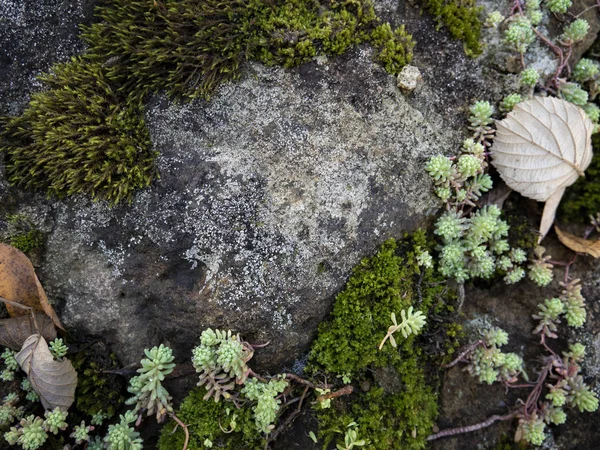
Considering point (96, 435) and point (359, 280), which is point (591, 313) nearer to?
point (359, 280)

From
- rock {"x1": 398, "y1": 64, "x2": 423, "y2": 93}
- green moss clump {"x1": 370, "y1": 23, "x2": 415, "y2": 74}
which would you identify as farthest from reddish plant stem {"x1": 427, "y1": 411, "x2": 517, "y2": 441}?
green moss clump {"x1": 370, "y1": 23, "x2": 415, "y2": 74}

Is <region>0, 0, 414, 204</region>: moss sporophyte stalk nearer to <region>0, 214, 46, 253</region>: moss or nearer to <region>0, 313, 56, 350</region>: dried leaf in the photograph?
<region>0, 214, 46, 253</region>: moss

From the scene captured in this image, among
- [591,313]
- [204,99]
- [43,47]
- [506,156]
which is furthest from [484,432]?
[43,47]

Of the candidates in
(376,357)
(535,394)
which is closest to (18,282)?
(376,357)

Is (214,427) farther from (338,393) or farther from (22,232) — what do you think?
(22,232)

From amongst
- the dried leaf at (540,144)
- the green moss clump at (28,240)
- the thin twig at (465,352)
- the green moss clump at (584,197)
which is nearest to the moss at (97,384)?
the green moss clump at (28,240)

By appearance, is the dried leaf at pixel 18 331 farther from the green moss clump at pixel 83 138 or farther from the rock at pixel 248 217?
the green moss clump at pixel 83 138
